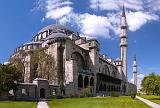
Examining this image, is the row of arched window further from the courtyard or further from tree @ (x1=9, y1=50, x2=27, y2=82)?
the courtyard

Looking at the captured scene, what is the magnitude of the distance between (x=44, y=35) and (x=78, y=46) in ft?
65.5

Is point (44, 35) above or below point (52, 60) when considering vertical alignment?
above

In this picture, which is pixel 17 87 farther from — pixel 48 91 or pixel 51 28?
pixel 51 28

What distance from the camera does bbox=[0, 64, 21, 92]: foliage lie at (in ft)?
140

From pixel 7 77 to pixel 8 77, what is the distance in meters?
0.14

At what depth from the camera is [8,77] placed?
43000 mm

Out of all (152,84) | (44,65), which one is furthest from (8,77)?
(152,84)

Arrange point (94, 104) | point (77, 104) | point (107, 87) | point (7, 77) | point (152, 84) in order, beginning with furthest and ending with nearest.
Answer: point (107, 87) → point (152, 84) → point (7, 77) → point (94, 104) → point (77, 104)

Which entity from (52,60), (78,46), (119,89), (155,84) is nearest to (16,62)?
(52,60)

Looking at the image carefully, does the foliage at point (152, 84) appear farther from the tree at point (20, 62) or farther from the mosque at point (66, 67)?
the tree at point (20, 62)

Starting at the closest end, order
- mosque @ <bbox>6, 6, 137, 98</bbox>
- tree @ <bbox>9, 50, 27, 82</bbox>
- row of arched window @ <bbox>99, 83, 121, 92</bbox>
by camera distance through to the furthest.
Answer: mosque @ <bbox>6, 6, 137, 98</bbox> → tree @ <bbox>9, 50, 27, 82</bbox> → row of arched window @ <bbox>99, 83, 121, 92</bbox>

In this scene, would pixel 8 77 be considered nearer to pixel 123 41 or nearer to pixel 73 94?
pixel 73 94

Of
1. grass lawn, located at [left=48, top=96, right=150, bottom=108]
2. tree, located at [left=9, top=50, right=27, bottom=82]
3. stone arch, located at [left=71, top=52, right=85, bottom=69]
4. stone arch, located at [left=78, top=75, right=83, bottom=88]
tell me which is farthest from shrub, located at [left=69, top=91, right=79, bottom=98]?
tree, located at [left=9, top=50, right=27, bottom=82]

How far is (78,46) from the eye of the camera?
7494 centimetres
